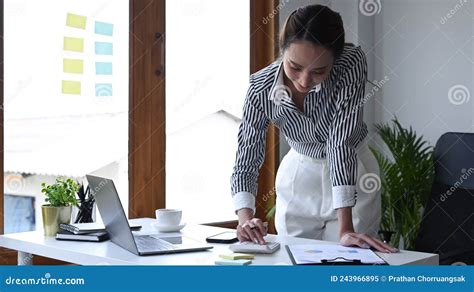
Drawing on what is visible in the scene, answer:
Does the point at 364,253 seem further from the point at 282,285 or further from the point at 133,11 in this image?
the point at 133,11

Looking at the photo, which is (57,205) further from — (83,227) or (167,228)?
(167,228)

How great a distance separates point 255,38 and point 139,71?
36.2 inches

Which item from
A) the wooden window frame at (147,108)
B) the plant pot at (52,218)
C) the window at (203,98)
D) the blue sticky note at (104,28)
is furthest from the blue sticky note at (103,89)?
the plant pot at (52,218)

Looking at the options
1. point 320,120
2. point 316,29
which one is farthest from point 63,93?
point 316,29

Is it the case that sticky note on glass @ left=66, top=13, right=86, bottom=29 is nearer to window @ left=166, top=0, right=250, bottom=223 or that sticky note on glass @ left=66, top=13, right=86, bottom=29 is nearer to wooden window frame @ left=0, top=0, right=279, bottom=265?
wooden window frame @ left=0, top=0, right=279, bottom=265

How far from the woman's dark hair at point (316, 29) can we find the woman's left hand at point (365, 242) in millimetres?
553

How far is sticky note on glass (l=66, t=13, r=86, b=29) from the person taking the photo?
3002 millimetres

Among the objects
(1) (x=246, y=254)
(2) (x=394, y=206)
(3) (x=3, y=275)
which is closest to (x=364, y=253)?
(1) (x=246, y=254)

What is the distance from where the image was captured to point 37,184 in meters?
2.92

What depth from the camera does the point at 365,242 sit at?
1.88m

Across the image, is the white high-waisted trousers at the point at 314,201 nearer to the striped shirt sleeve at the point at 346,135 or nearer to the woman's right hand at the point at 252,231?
the striped shirt sleeve at the point at 346,135

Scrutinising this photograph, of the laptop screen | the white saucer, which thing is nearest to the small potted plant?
the laptop screen

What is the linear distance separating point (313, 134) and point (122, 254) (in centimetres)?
78

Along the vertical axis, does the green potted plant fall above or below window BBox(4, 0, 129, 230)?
below
